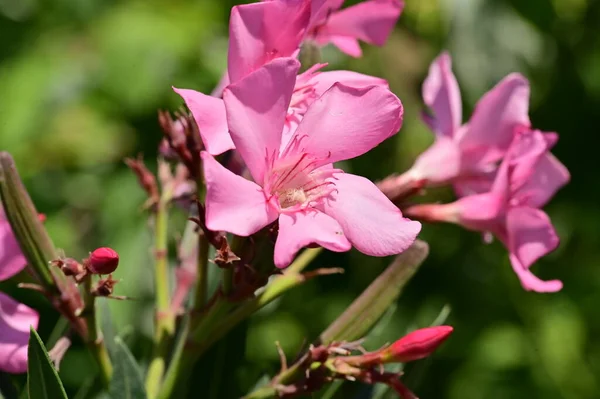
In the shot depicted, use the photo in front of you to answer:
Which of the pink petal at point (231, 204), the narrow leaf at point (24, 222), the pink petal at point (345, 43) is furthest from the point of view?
the pink petal at point (345, 43)

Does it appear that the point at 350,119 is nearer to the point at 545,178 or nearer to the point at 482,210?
the point at 482,210

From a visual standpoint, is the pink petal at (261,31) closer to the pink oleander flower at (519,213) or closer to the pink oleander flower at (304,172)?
the pink oleander flower at (304,172)

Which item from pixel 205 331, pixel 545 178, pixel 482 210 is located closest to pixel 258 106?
pixel 205 331

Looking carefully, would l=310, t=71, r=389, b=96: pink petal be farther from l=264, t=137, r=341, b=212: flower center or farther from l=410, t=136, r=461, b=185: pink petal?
l=410, t=136, r=461, b=185: pink petal

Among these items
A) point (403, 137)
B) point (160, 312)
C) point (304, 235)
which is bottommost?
point (403, 137)

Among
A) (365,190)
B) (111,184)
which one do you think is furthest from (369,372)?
(111,184)

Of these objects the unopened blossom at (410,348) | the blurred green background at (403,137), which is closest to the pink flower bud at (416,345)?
the unopened blossom at (410,348)

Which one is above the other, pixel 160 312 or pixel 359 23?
pixel 359 23
